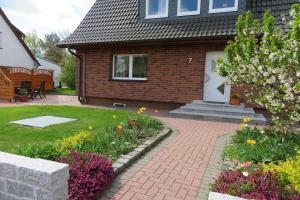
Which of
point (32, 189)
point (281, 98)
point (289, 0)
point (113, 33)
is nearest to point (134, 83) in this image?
point (113, 33)

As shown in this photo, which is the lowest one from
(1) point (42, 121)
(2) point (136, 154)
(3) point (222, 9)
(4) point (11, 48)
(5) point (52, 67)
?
(2) point (136, 154)

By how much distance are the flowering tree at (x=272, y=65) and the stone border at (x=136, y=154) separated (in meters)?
2.10

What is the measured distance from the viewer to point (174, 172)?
430 cm

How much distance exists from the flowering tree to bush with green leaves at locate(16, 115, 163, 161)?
2.34 meters

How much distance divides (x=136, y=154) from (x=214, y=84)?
22.4ft

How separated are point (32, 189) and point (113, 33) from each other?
1050cm

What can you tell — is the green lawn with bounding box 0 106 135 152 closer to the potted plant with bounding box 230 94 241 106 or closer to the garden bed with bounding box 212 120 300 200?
the garden bed with bounding box 212 120 300 200

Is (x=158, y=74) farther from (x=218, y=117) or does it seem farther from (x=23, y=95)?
(x=23, y=95)

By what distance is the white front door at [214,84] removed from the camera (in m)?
10.7

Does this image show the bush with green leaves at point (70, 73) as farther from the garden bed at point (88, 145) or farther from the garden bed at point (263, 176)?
the garden bed at point (263, 176)

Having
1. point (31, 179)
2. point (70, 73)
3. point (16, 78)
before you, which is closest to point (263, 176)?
point (31, 179)

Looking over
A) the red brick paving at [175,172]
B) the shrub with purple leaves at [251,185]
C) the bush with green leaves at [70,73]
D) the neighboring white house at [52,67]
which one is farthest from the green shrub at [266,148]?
the neighboring white house at [52,67]

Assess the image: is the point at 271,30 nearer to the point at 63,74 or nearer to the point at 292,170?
the point at 292,170

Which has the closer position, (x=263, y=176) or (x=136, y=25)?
(x=263, y=176)
